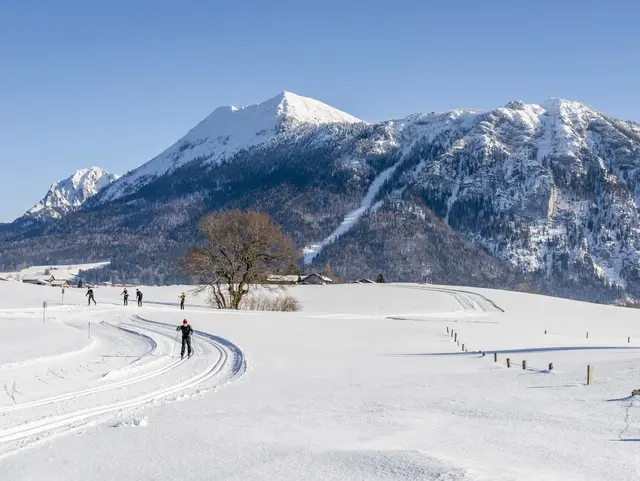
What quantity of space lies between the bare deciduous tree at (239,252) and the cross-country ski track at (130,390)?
28646 mm

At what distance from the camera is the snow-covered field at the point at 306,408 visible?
11203mm

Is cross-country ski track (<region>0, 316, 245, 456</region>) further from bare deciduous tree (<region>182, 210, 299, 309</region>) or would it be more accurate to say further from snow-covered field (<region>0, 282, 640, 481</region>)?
bare deciduous tree (<region>182, 210, 299, 309</region>)

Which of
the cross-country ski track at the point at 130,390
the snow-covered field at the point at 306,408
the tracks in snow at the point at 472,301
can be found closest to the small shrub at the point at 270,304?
the tracks in snow at the point at 472,301

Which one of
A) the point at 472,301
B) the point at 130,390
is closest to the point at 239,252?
the point at 472,301

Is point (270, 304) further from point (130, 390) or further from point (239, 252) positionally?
point (130, 390)

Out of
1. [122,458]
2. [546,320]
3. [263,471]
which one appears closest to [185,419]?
[122,458]

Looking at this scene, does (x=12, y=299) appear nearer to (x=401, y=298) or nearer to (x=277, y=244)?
(x=277, y=244)

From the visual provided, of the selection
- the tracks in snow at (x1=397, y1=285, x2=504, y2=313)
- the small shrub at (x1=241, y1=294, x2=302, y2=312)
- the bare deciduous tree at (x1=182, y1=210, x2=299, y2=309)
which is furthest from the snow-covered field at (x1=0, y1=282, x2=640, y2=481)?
the tracks in snow at (x1=397, y1=285, x2=504, y2=313)

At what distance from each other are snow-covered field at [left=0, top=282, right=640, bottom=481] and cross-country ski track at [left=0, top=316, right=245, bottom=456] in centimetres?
7

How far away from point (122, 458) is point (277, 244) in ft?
174

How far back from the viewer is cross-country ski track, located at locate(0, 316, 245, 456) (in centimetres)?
1512

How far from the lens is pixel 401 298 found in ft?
276

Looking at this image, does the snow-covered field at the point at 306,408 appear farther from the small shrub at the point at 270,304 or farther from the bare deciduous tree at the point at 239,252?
the small shrub at the point at 270,304

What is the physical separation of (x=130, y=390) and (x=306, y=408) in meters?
6.36
